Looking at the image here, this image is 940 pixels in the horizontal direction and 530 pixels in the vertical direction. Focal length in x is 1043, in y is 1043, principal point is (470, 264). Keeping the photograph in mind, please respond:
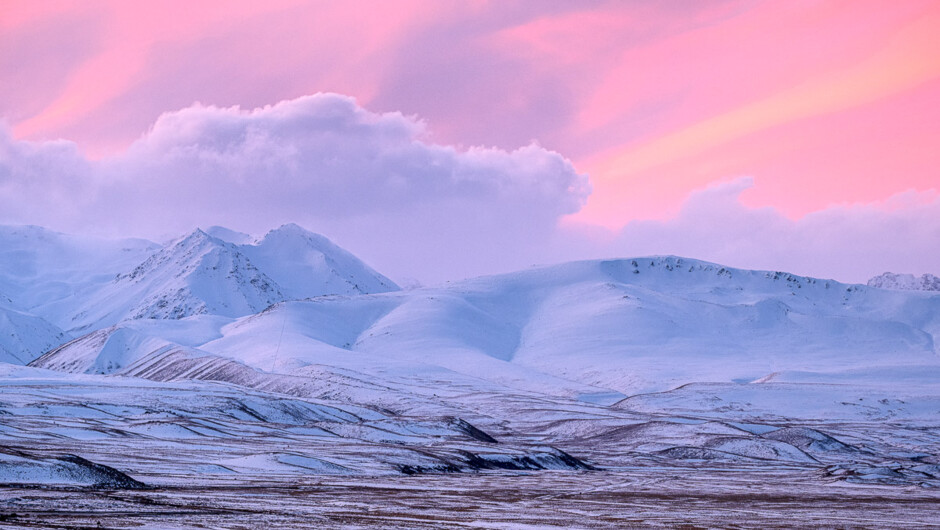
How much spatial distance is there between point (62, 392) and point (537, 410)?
6841cm

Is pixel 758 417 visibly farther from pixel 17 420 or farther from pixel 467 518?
pixel 467 518

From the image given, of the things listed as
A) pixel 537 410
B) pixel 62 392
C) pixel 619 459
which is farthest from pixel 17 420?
pixel 537 410

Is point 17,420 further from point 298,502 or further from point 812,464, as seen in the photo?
point 812,464

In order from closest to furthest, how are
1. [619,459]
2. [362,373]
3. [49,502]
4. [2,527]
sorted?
[2,527]
[49,502]
[619,459]
[362,373]

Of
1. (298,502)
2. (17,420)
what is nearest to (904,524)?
(298,502)

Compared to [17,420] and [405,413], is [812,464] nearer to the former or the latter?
[405,413]

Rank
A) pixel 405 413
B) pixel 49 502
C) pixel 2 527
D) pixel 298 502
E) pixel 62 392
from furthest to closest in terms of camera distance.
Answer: pixel 405 413
pixel 62 392
pixel 298 502
pixel 49 502
pixel 2 527

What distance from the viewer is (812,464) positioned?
112m

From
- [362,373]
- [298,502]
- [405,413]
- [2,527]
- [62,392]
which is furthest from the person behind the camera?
[362,373]

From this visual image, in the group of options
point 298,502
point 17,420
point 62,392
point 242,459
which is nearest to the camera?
point 298,502

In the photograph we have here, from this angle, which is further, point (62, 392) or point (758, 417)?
point (758, 417)

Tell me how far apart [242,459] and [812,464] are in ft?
214

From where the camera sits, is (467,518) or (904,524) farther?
(904,524)

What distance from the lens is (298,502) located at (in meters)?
50.5
